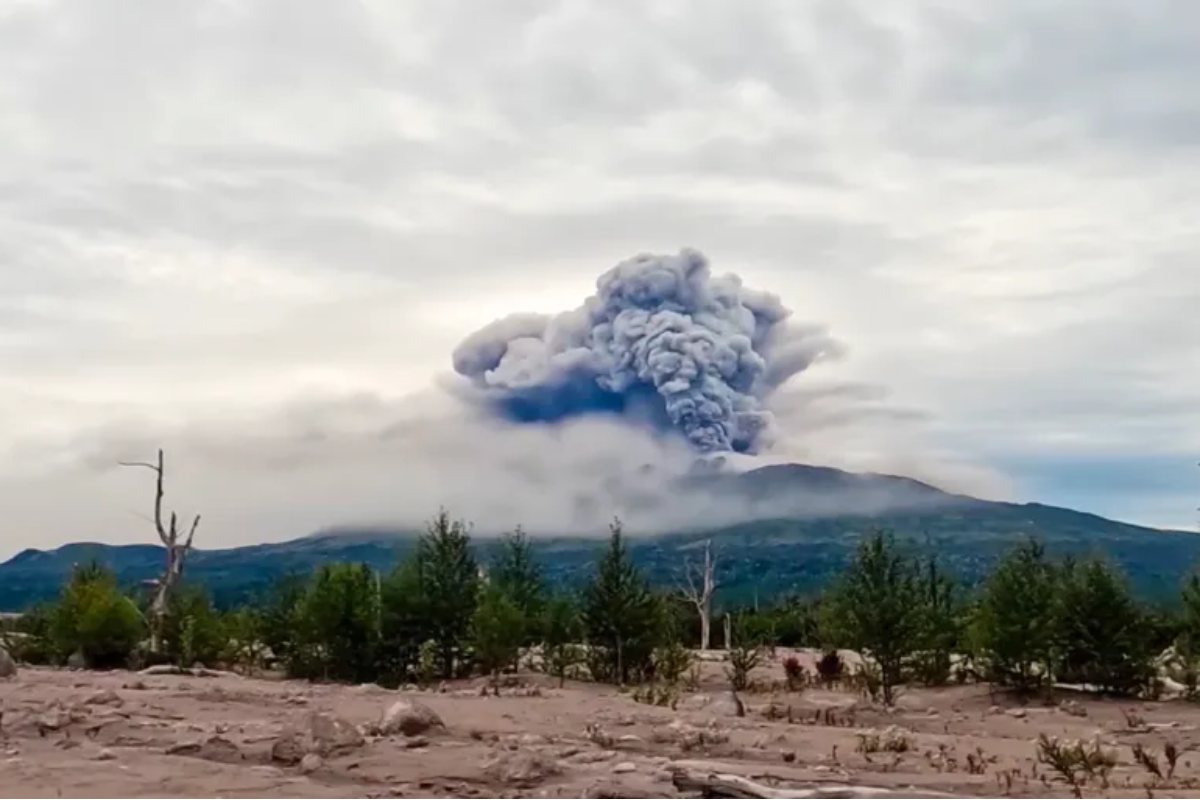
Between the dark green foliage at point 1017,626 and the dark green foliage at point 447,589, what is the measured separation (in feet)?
46.3

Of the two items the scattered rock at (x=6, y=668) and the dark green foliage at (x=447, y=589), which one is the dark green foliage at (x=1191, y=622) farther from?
the scattered rock at (x=6, y=668)

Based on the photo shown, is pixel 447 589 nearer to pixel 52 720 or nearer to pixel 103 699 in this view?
pixel 103 699

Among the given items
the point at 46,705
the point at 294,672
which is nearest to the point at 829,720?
the point at 46,705

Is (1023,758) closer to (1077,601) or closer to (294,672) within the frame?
(1077,601)

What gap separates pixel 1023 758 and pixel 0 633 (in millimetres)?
42523

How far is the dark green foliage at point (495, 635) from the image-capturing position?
34.7m

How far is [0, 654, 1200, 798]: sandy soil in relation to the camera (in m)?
11.9

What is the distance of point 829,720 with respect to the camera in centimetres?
2423

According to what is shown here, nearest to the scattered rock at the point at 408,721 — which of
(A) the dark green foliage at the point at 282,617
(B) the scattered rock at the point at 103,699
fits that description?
(B) the scattered rock at the point at 103,699

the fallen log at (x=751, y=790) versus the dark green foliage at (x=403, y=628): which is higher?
the dark green foliage at (x=403, y=628)

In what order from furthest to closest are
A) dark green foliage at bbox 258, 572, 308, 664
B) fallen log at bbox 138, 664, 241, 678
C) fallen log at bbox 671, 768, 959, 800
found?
dark green foliage at bbox 258, 572, 308, 664, fallen log at bbox 138, 664, 241, 678, fallen log at bbox 671, 768, 959, 800

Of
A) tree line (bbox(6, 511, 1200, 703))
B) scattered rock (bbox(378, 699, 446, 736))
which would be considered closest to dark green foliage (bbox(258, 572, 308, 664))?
tree line (bbox(6, 511, 1200, 703))

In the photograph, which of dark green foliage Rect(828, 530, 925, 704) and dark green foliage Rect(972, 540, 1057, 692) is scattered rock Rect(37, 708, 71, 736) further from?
dark green foliage Rect(972, 540, 1057, 692)

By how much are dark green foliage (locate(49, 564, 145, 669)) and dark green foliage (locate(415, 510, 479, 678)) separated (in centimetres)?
865
